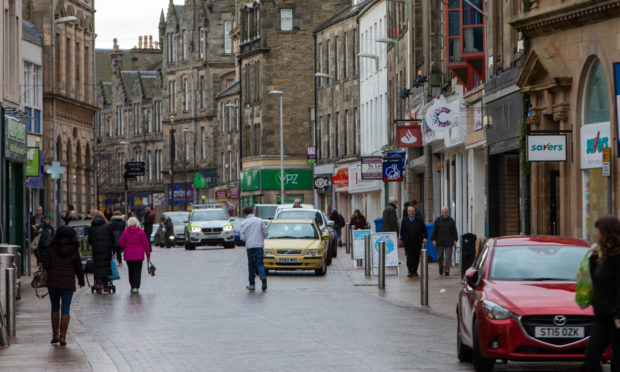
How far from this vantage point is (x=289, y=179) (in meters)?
94.9

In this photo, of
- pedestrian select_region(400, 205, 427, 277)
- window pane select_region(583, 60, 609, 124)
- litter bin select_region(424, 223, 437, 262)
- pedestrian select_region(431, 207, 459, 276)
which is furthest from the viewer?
litter bin select_region(424, 223, 437, 262)

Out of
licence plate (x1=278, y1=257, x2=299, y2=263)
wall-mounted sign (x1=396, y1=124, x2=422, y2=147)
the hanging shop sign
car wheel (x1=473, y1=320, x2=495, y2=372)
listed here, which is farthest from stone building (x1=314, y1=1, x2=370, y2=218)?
car wheel (x1=473, y1=320, x2=495, y2=372)

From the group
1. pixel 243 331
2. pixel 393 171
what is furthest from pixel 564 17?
pixel 393 171

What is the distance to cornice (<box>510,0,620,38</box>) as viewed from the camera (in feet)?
83.1

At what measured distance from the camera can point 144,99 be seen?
136 m

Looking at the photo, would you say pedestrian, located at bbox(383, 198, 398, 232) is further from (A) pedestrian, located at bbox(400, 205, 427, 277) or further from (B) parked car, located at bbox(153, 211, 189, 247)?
(B) parked car, located at bbox(153, 211, 189, 247)

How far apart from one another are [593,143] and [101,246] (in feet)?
34.0

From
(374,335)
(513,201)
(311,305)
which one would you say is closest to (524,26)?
(513,201)

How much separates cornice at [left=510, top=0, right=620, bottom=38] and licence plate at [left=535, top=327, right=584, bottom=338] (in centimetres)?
1249

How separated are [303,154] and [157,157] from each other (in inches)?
1555

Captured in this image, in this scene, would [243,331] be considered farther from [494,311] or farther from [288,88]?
[288,88]

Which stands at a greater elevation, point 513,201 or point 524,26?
point 524,26

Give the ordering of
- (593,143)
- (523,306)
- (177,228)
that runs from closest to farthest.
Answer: (523,306), (593,143), (177,228)

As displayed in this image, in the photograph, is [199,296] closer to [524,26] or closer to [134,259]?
[134,259]
